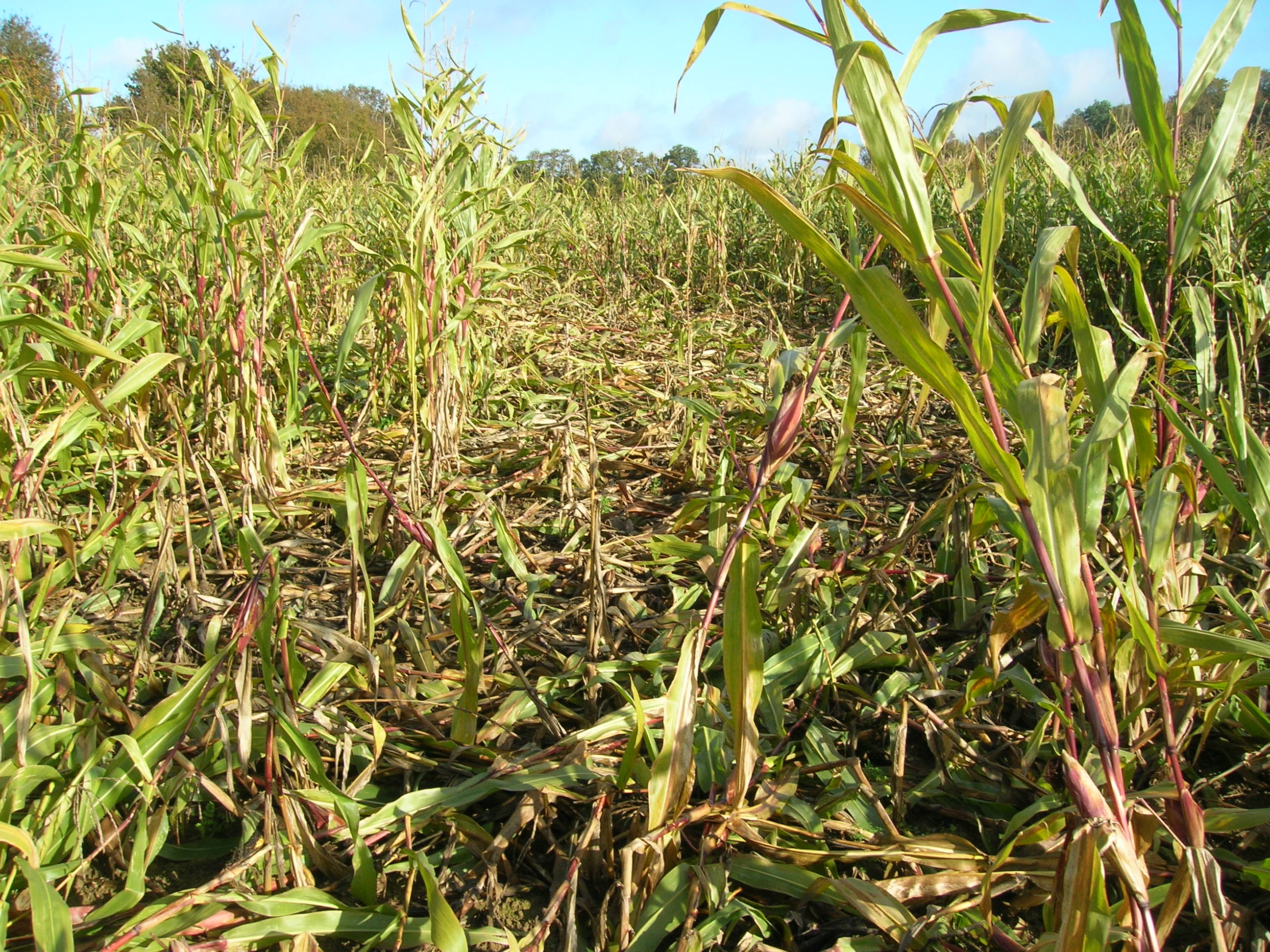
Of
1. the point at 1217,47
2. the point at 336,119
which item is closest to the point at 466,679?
the point at 1217,47

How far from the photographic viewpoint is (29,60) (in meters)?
10.0

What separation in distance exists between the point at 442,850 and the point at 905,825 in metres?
0.62

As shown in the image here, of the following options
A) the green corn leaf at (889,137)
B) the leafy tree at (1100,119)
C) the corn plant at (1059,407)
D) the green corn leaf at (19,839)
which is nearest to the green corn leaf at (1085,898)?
the corn plant at (1059,407)

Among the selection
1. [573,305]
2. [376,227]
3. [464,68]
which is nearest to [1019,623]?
[464,68]

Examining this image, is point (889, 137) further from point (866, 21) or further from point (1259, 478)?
point (1259, 478)

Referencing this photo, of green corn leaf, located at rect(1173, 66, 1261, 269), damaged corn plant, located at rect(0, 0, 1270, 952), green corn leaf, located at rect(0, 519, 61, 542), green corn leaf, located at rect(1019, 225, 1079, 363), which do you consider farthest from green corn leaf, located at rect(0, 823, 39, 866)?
green corn leaf, located at rect(1173, 66, 1261, 269)

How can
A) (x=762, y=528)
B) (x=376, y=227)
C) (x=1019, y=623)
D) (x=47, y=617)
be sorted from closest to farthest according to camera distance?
1. (x=1019, y=623)
2. (x=47, y=617)
3. (x=762, y=528)
4. (x=376, y=227)

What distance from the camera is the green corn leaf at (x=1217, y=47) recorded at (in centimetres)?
94

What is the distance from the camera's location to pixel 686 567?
176 centimetres

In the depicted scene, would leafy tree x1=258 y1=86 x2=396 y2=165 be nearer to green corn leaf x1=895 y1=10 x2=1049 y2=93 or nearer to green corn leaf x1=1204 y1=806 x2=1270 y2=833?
green corn leaf x1=895 y1=10 x2=1049 y2=93

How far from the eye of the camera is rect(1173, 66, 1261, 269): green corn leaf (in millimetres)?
949

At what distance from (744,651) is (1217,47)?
90 cm

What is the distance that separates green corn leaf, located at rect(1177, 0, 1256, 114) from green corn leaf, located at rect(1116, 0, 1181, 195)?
0.08 metres

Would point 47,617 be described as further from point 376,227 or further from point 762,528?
point 376,227
